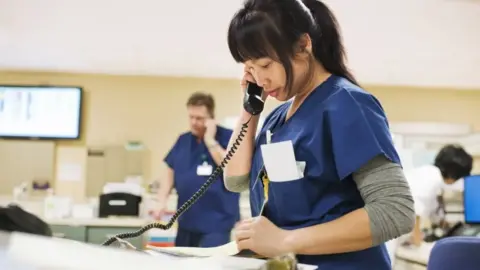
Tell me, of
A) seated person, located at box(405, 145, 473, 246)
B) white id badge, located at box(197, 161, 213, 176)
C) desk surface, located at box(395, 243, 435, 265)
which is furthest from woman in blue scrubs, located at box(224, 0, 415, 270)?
seated person, located at box(405, 145, 473, 246)

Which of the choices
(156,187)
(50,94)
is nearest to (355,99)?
(156,187)

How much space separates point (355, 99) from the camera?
2.91ft

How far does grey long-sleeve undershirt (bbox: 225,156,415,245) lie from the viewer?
84 cm

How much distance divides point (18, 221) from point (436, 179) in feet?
11.3

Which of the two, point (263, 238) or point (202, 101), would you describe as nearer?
point (263, 238)

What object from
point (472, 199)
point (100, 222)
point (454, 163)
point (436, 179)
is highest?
point (454, 163)

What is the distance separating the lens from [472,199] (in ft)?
12.6

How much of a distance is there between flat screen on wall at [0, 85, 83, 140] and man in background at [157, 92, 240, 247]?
2.92m

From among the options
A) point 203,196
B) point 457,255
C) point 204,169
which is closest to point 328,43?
point 457,255

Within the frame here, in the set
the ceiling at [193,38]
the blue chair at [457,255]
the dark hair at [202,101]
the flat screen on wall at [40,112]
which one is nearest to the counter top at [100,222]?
the dark hair at [202,101]

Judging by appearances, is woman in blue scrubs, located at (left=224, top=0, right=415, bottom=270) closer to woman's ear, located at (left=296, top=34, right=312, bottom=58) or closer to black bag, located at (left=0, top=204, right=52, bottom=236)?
woman's ear, located at (left=296, top=34, right=312, bottom=58)

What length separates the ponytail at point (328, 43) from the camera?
0.98 m

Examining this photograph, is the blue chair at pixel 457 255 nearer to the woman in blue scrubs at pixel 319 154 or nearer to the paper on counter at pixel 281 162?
the woman in blue scrubs at pixel 319 154

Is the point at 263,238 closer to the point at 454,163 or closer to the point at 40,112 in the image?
the point at 454,163
